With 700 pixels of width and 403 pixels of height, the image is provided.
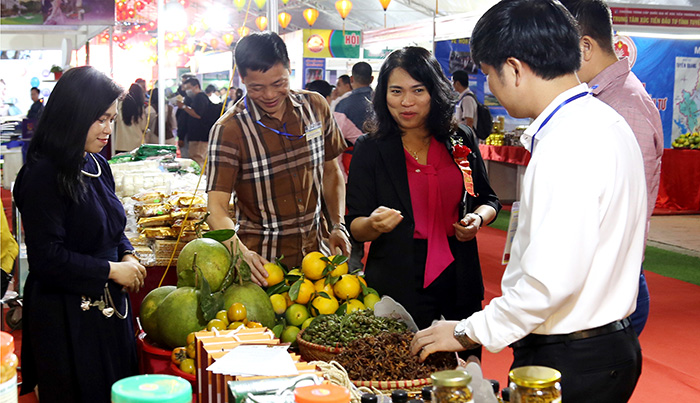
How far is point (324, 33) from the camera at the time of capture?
1692 centimetres

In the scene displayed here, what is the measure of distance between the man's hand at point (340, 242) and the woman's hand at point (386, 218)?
1.65 feet

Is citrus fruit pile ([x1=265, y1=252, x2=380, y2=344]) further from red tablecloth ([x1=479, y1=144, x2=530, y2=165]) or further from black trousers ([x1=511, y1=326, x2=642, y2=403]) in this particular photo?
red tablecloth ([x1=479, y1=144, x2=530, y2=165])

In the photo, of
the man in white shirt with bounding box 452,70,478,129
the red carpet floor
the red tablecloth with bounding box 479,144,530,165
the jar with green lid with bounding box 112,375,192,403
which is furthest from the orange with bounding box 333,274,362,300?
the red tablecloth with bounding box 479,144,530,165

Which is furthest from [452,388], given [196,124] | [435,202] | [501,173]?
[196,124]

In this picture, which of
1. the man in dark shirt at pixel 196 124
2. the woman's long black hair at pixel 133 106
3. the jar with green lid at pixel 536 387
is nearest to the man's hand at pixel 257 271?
the jar with green lid at pixel 536 387

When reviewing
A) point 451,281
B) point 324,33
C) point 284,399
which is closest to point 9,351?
point 284,399

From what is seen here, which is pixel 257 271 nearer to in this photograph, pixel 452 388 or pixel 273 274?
pixel 273 274

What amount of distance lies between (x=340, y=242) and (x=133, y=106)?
627 cm

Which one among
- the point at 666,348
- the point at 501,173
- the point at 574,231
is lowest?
the point at 666,348

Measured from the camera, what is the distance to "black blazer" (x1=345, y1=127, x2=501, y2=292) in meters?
2.44

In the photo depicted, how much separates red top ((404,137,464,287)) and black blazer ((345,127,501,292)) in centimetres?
3

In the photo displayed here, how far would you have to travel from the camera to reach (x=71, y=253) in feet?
7.32

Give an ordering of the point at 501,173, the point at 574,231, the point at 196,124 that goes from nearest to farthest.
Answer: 1. the point at 574,231
2. the point at 501,173
3. the point at 196,124

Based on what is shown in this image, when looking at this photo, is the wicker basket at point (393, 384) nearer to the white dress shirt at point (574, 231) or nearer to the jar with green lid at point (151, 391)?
the white dress shirt at point (574, 231)
